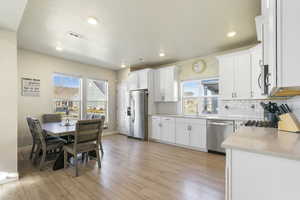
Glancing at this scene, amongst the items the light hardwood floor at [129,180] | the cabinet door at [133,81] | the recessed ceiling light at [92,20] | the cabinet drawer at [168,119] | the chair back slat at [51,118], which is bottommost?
the light hardwood floor at [129,180]

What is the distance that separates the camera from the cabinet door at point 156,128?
4543 mm

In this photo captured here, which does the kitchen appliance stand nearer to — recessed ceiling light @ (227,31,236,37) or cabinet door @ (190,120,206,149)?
cabinet door @ (190,120,206,149)

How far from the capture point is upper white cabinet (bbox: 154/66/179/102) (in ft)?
14.9

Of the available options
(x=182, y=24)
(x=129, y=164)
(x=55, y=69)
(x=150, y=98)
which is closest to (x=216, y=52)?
(x=182, y=24)

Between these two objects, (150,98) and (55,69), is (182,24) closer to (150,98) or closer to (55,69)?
(150,98)

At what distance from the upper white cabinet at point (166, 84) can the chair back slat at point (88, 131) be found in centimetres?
258

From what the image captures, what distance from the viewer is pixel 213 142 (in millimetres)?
3475

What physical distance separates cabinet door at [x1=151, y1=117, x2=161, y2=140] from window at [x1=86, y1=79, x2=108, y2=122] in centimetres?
224

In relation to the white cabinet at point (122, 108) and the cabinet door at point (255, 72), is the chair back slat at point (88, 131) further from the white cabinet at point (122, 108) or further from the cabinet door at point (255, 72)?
the cabinet door at point (255, 72)

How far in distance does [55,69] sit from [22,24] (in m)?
1.97

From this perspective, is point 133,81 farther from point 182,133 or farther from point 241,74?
point 241,74

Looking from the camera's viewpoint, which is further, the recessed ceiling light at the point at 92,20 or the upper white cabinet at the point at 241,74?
the upper white cabinet at the point at 241,74

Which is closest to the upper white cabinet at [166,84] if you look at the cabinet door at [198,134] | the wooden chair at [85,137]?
the cabinet door at [198,134]

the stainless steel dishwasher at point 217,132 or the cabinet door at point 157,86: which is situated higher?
the cabinet door at point 157,86
